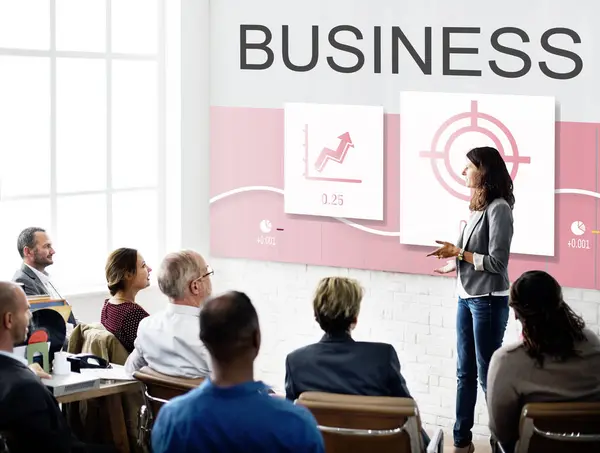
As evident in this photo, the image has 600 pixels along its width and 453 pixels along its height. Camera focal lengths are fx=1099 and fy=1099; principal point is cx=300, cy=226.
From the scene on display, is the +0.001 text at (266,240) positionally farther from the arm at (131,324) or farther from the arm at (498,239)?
the arm at (131,324)

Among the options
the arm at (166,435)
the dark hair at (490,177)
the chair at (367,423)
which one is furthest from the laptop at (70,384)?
the dark hair at (490,177)

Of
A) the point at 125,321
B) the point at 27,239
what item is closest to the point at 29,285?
the point at 27,239

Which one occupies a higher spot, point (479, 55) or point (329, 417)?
point (479, 55)

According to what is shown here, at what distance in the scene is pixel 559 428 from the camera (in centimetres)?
376

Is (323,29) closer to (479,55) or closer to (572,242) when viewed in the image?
(479,55)

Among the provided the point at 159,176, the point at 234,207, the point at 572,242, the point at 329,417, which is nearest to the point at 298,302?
the point at 234,207

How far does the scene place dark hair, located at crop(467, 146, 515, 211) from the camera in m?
5.54

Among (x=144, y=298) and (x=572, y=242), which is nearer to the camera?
(x=572, y=242)

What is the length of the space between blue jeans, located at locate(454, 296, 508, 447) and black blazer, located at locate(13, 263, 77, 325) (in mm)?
2075

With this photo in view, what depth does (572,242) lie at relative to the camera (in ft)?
19.9

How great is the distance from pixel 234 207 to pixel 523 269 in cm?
205

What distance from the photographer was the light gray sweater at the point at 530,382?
3.88m

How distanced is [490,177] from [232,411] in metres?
3.11

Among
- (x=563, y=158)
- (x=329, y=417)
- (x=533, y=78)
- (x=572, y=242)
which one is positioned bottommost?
(x=329, y=417)
